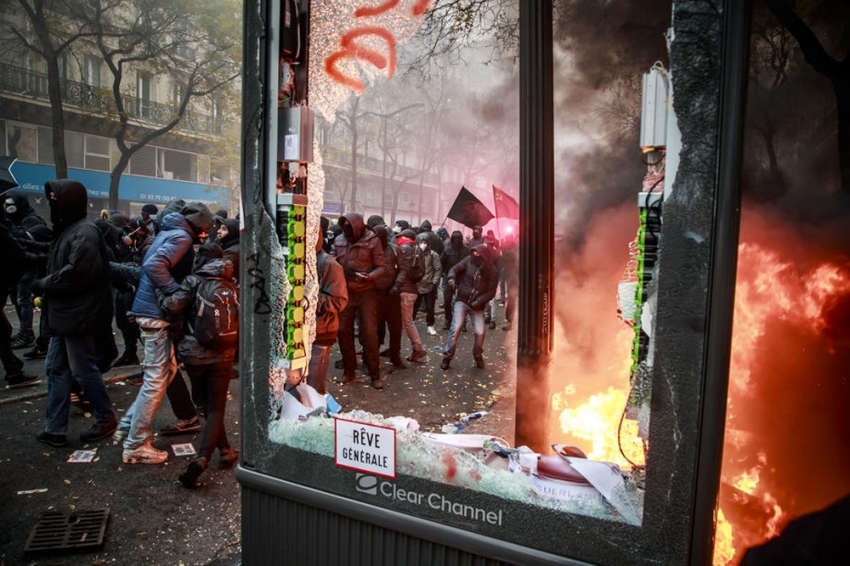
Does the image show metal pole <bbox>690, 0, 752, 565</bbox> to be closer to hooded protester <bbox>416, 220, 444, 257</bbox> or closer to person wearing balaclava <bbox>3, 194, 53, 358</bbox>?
hooded protester <bbox>416, 220, 444, 257</bbox>

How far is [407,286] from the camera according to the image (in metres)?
8.66

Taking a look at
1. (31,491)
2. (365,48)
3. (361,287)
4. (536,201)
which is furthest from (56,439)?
(536,201)

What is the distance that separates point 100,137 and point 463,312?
77.7ft

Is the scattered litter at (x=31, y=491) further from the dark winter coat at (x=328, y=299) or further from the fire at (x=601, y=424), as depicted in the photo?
the fire at (x=601, y=424)

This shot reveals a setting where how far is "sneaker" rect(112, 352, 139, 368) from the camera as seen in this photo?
25.9 ft

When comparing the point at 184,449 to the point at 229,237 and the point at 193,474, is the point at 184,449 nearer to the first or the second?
the point at 193,474

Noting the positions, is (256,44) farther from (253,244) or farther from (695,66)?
(695,66)

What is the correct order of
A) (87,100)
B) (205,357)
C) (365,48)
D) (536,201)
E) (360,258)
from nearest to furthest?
(365,48) < (536,201) < (205,357) < (360,258) < (87,100)

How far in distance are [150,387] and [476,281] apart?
194 inches

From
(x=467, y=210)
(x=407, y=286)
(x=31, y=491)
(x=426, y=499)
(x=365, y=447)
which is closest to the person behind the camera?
(x=426, y=499)

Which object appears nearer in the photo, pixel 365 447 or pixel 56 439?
pixel 365 447

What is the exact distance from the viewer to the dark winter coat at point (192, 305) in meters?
4.73

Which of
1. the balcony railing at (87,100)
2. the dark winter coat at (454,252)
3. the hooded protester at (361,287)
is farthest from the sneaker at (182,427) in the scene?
the balcony railing at (87,100)

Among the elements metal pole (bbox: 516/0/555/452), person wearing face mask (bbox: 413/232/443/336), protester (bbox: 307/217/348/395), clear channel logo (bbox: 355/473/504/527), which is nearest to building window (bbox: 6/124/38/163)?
person wearing face mask (bbox: 413/232/443/336)
